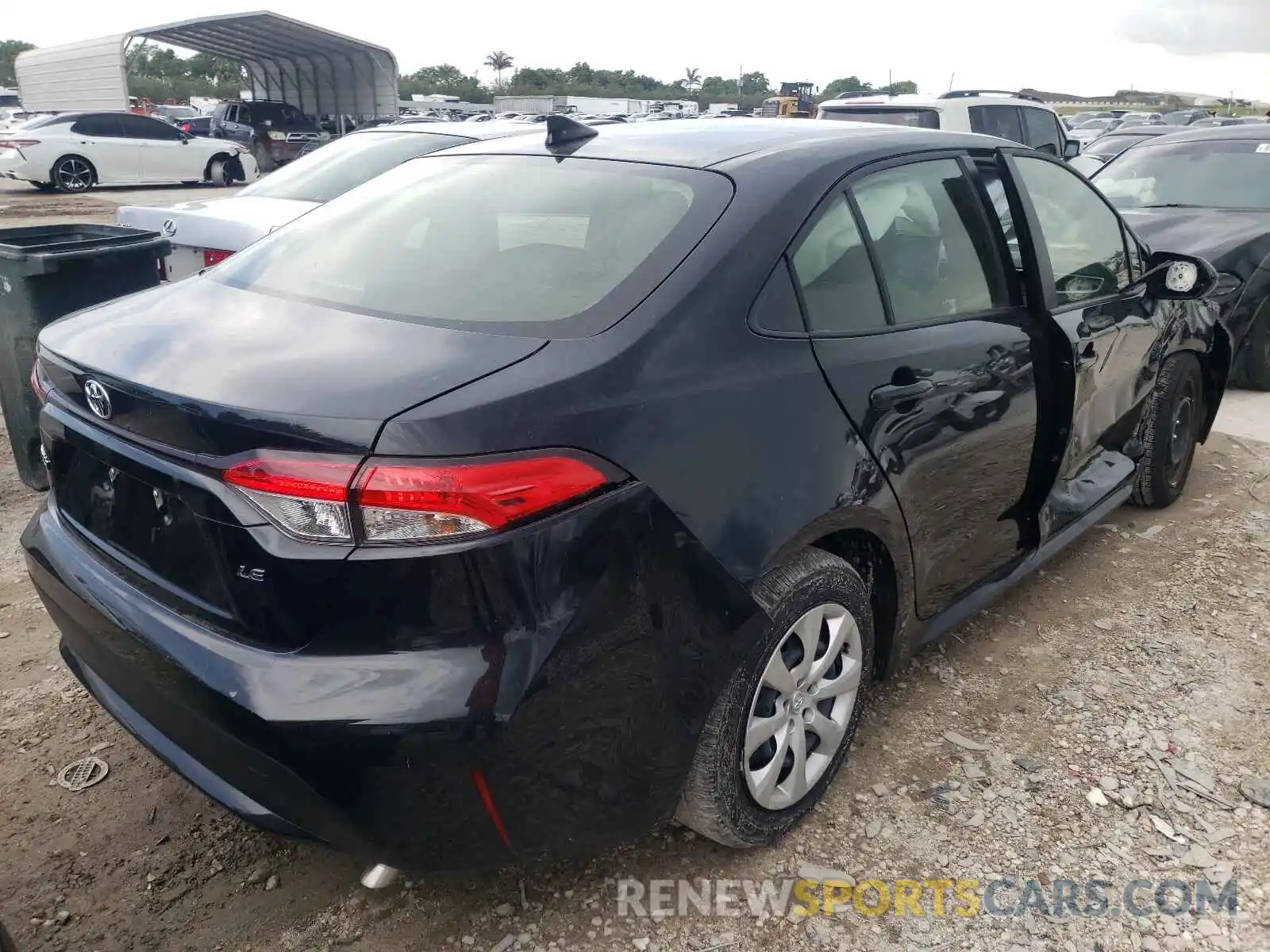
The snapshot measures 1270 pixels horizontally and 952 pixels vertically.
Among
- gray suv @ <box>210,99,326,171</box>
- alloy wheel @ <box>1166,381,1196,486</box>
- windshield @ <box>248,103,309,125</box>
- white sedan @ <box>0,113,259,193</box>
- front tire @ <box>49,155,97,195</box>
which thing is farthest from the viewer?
windshield @ <box>248,103,309,125</box>

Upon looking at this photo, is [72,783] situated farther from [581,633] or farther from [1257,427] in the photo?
[1257,427]

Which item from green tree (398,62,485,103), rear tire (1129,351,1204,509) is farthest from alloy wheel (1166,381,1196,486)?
green tree (398,62,485,103)

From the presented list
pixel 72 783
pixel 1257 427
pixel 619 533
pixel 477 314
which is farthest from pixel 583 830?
pixel 1257 427

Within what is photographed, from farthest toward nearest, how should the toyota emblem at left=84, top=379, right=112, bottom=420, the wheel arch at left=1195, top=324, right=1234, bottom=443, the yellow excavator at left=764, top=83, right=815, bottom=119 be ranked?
the yellow excavator at left=764, top=83, right=815, bottom=119 → the wheel arch at left=1195, top=324, right=1234, bottom=443 → the toyota emblem at left=84, top=379, right=112, bottom=420

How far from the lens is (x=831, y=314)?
90.0 inches

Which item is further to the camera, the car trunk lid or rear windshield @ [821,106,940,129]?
rear windshield @ [821,106,940,129]

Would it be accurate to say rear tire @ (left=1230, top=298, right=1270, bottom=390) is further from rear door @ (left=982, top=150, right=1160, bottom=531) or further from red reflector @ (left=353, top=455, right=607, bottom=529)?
red reflector @ (left=353, top=455, right=607, bottom=529)

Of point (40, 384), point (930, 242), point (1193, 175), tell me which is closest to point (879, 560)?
point (930, 242)

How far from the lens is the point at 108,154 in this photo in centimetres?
1891

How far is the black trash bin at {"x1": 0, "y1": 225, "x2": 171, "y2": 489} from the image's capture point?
13.0 ft

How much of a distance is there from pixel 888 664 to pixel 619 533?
125 centimetres

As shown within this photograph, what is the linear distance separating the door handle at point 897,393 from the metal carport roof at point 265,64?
27006mm

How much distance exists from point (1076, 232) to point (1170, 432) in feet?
4.29

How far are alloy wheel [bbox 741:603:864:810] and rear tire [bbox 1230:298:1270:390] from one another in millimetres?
5285
